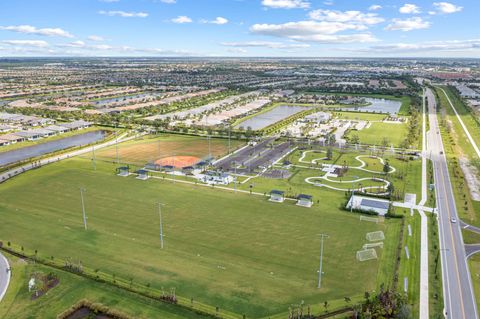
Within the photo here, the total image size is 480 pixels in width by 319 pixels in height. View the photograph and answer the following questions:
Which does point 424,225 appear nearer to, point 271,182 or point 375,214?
point 375,214

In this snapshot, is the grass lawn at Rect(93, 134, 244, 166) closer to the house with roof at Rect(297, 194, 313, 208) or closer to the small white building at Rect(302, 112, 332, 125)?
the house with roof at Rect(297, 194, 313, 208)

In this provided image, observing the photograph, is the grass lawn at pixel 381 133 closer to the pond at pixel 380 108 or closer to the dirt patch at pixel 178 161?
the pond at pixel 380 108

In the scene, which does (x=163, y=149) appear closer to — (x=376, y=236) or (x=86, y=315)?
(x=376, y=236)

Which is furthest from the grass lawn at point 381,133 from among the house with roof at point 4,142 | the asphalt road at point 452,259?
the house with roof at point 4,142

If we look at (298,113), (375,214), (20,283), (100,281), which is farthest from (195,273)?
(298,113)

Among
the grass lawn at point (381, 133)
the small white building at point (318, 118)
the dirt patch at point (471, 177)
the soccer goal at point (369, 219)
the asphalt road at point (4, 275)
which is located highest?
the small white building at point (318, 118)
